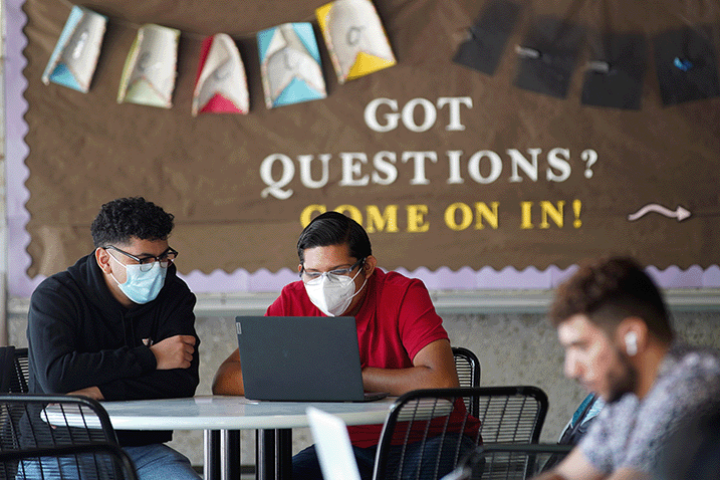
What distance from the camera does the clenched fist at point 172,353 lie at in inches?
94.7

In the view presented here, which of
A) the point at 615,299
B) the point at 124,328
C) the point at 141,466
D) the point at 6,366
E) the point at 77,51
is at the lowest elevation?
the point at 141,466

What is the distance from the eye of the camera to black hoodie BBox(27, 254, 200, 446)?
2.30m

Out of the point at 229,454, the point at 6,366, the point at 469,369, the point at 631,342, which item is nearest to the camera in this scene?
the point at 631,342

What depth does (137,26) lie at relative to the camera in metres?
3.94

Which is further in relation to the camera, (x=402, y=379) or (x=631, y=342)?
(x=402, y=379)

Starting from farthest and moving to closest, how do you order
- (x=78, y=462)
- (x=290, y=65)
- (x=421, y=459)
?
(x=290, y=65), (x=421, y=459), (x=78, y=462)

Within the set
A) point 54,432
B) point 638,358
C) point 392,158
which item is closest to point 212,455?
point 54,432

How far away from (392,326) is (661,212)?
188 centimetres

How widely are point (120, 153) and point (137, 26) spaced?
63 cm

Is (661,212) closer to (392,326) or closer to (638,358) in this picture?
(392,326)

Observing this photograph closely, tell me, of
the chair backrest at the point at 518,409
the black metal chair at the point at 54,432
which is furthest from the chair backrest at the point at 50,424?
the chair backrest at the point at 518,409

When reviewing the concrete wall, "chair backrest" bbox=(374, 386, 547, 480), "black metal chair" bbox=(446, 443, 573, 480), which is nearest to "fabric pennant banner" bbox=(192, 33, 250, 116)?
the concrete wall

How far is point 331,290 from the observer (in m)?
2.44

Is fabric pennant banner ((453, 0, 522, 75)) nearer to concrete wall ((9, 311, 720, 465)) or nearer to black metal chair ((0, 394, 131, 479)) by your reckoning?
concrete wall ((9, 311, 720, 465))
